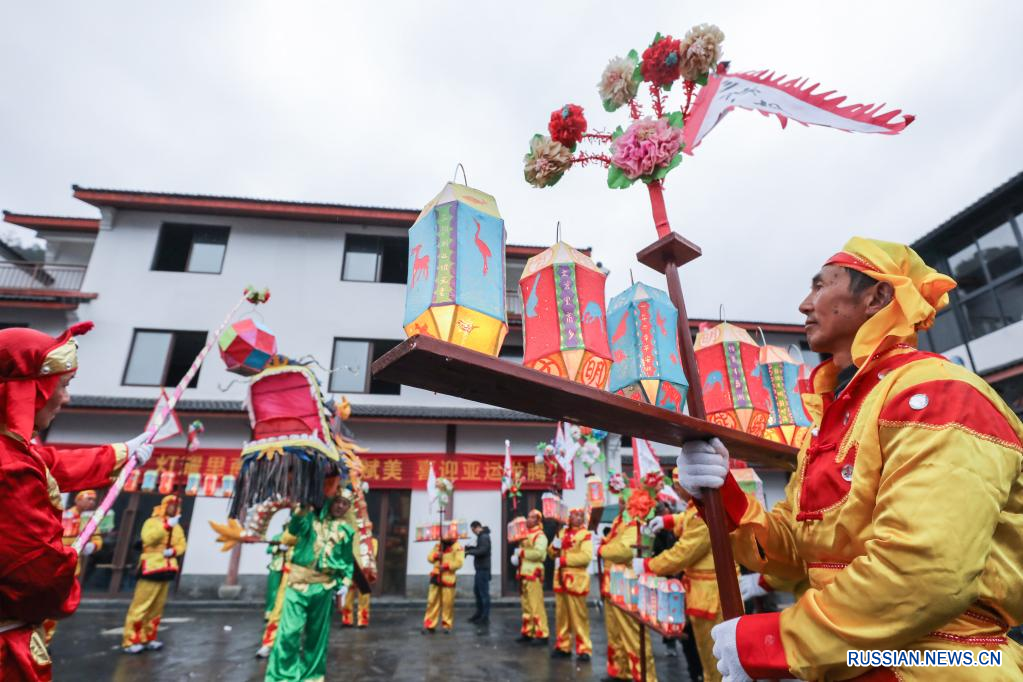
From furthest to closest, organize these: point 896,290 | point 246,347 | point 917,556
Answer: point 246,347
point 896,290
point 917,556

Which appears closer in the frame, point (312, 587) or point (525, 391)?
point (525, 391)

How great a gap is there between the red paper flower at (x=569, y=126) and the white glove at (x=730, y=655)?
2.36 m

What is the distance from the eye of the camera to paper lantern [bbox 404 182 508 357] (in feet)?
6.56

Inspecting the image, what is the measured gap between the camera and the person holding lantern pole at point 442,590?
30.9ft

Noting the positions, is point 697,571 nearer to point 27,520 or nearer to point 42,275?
point 27,520

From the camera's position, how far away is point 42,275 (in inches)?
569

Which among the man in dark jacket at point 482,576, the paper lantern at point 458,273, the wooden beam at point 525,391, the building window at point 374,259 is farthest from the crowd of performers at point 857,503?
the building window at point 374,259

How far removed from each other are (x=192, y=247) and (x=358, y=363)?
6348 millimetres

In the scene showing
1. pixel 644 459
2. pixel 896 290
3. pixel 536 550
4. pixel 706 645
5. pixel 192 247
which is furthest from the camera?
pixel 192 247

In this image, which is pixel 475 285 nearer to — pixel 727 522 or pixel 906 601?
pixel 727 522

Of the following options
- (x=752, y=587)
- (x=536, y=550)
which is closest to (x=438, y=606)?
(x=536, y=550)

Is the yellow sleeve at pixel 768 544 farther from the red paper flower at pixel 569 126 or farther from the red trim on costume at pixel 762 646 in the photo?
the red paper flower at pixel 569 126

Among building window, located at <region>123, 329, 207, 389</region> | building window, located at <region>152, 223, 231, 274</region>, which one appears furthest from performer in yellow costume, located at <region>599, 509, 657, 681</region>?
building window, located at <region>152, 223, 231, 274</region>

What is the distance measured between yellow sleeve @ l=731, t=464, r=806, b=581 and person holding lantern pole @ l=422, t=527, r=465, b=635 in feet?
28.4
